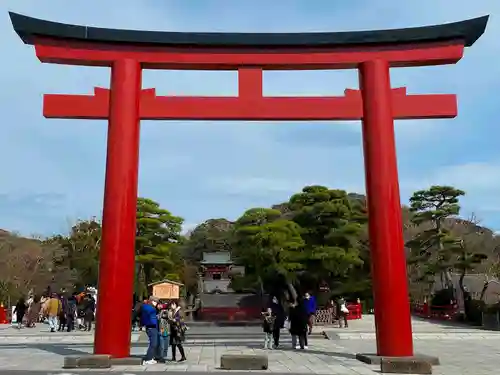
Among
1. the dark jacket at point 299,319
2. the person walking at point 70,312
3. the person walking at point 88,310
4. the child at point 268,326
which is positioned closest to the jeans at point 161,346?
the child at point 268,326

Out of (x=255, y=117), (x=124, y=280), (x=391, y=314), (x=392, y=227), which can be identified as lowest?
(x=391, y=314)

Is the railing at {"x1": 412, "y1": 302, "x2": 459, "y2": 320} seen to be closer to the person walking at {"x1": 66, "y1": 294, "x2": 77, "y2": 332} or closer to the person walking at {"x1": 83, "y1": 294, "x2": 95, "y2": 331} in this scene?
the person walking at {"x1": 83, "y1": 294, "x2": 95, "y2": 331}

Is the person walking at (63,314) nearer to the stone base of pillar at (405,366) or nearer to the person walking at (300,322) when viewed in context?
the person walking at (300,322)

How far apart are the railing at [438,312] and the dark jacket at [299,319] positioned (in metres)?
17.0

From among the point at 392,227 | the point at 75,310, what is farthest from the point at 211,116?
the point at 75,310

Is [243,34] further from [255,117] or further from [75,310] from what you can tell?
[75,310]

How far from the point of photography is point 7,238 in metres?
42.1

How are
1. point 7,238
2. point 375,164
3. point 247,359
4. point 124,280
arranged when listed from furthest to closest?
point 7,238 → point 375,164 → point 124,280 → point 247,359

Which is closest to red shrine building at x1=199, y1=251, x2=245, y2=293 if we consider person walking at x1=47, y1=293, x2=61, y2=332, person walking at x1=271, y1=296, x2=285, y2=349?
person walking at x1=47, y1=293, x2=61, y2=332

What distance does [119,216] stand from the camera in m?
10.7

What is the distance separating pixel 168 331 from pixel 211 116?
4650 mm

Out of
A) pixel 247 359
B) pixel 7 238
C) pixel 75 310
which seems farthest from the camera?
pixel 7 238

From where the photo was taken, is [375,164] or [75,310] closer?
[375,164]

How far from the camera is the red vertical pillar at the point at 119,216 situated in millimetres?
10312
